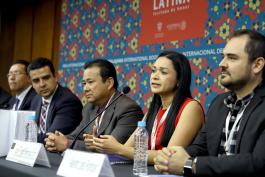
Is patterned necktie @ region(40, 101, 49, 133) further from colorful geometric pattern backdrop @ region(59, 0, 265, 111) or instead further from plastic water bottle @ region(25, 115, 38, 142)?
colorful geometric pattern backdrop @ region(59, 0, 265, 111)

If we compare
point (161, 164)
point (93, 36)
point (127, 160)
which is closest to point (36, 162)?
point (127, 160)

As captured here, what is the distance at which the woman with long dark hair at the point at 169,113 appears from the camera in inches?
87.0

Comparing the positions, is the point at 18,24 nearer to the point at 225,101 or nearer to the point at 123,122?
the point at 123,122

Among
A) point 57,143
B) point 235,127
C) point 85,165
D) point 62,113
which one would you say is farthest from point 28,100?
point 235,127

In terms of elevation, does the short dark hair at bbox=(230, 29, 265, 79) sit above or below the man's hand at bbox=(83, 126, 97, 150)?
above

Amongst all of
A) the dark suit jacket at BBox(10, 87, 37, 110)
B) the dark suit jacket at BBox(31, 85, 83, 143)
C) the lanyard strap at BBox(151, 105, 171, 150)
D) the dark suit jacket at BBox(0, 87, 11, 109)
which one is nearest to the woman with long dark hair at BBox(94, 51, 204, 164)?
the lanyard strap at BBox(151, 105, 171, 150)

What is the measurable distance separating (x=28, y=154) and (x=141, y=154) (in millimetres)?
562

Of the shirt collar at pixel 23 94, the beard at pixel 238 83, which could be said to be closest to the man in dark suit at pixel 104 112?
the beard at pixel 238 83

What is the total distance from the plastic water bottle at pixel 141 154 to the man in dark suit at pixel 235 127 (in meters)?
0.08

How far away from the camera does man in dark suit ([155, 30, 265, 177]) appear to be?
166 centimetres

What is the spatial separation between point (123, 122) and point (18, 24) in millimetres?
4315

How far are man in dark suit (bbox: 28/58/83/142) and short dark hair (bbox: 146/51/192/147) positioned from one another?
3.28 ft

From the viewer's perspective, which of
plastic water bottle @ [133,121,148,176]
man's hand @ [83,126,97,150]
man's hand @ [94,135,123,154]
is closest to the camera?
plastic water bottle @ [133,121,148,176]

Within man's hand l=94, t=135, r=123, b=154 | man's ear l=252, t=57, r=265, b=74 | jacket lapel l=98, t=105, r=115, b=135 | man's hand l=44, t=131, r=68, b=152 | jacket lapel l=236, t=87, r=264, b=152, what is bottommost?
man's hand l=44, t=131, r=68, b=152
